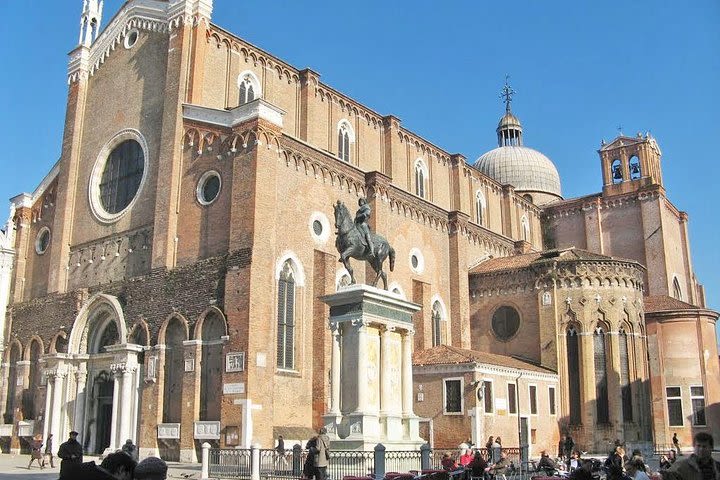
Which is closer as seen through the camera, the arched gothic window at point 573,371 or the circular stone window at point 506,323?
the arched gothic window at point 573,371

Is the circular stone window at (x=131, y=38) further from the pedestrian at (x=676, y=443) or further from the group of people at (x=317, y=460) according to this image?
the pedestrian at (x=676, y=443)

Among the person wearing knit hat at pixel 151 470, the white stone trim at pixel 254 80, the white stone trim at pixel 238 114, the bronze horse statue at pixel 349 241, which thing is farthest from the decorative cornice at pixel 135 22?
the person wearing knit hat at pixel 151 470

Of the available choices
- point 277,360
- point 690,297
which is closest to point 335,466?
point 277,360

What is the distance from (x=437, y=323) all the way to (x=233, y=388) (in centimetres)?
1340

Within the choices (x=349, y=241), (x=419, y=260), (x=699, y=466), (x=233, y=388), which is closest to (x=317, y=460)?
(x=349, y=241)

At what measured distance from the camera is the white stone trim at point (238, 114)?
24.7 metres

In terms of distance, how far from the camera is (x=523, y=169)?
51062 mm

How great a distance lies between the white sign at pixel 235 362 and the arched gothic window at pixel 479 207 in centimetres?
2104

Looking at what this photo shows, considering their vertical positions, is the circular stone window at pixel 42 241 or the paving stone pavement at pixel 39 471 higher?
the circular stone window at pixel 42 241

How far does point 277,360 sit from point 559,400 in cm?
1392

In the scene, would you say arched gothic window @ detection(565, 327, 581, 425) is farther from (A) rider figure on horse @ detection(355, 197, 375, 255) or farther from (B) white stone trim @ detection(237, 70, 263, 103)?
(A) rider figure on horse @ detection(355, 197, 375, 255)

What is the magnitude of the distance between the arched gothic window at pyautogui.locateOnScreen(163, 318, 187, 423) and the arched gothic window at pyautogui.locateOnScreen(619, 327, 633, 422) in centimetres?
1850

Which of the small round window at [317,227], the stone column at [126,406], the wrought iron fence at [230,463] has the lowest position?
the wrought iron fence at [230,463]

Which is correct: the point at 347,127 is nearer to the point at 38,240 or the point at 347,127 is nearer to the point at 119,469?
the point at 38,240
